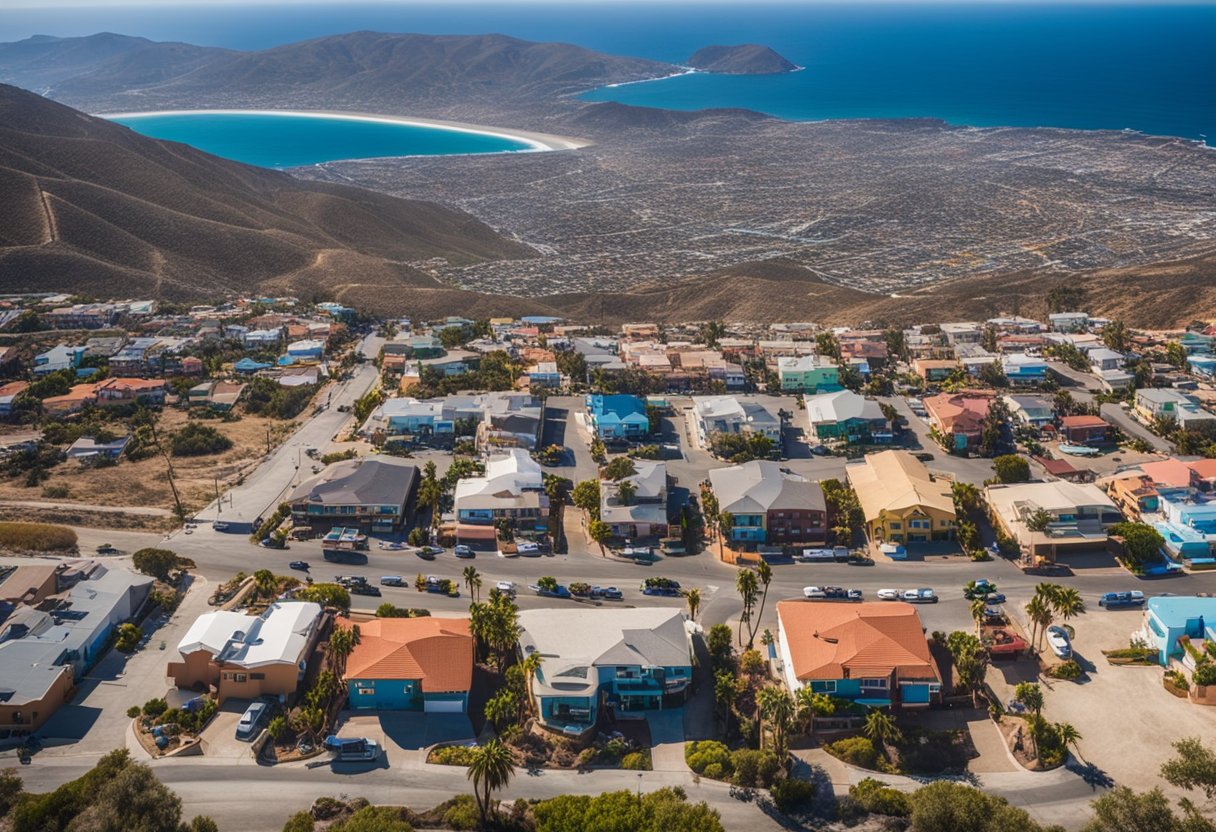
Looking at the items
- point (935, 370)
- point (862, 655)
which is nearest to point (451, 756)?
point (862, 655)

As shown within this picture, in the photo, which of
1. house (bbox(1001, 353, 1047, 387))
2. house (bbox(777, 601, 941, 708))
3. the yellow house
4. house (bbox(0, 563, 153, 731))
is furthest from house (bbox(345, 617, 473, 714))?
house (bbox(1001, 353, 1047, 387))

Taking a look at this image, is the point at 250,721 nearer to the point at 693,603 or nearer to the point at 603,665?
the point at 603,665

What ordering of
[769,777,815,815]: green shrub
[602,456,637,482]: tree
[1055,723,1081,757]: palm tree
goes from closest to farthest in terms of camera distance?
[769,777,815,815]: green shrub → [1055,723,1081,757]: palm tree → [602,456,637,482]: tree

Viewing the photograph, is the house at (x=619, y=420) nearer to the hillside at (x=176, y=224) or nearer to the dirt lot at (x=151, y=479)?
the dirt lot at (x=151, y=479)

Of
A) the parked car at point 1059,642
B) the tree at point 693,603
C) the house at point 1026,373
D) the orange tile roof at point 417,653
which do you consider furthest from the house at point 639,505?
the house at point 1026,373

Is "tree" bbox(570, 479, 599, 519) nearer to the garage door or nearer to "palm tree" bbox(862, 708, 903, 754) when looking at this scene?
the garage door

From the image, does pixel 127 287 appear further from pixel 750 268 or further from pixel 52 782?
pixel 52 782

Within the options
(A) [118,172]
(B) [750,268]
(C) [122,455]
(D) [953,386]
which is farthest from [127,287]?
(D) [953,386]
